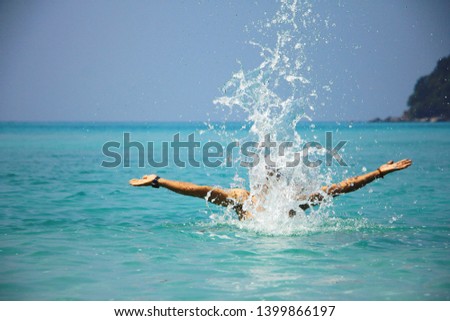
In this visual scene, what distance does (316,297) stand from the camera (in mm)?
5695

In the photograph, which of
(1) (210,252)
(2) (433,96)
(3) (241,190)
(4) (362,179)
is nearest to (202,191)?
(3) (241,190)

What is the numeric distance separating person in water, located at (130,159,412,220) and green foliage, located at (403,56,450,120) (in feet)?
267

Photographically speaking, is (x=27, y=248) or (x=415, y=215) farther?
A: (x=415, y=215)

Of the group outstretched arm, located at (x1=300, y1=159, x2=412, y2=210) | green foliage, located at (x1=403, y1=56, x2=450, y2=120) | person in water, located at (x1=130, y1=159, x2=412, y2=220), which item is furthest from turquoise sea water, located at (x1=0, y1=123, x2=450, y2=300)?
green foliage, located at (x1=403, y1=56, x2=450, y2=120)

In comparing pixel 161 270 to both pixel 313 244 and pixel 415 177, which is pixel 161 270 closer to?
pixel 313 244

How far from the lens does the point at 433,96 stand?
10225 cm

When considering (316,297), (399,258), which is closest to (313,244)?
(399,258)

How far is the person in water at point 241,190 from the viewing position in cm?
783

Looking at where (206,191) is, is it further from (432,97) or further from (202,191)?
(432,97)

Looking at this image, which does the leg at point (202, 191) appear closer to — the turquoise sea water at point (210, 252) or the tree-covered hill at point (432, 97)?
the turquoise sea water at point (210, 252)

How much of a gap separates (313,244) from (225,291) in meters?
2.31

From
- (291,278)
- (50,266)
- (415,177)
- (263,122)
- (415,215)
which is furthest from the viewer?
(415,177)

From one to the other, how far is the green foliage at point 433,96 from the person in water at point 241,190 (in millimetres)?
81247

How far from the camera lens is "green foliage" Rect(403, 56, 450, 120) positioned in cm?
8805
